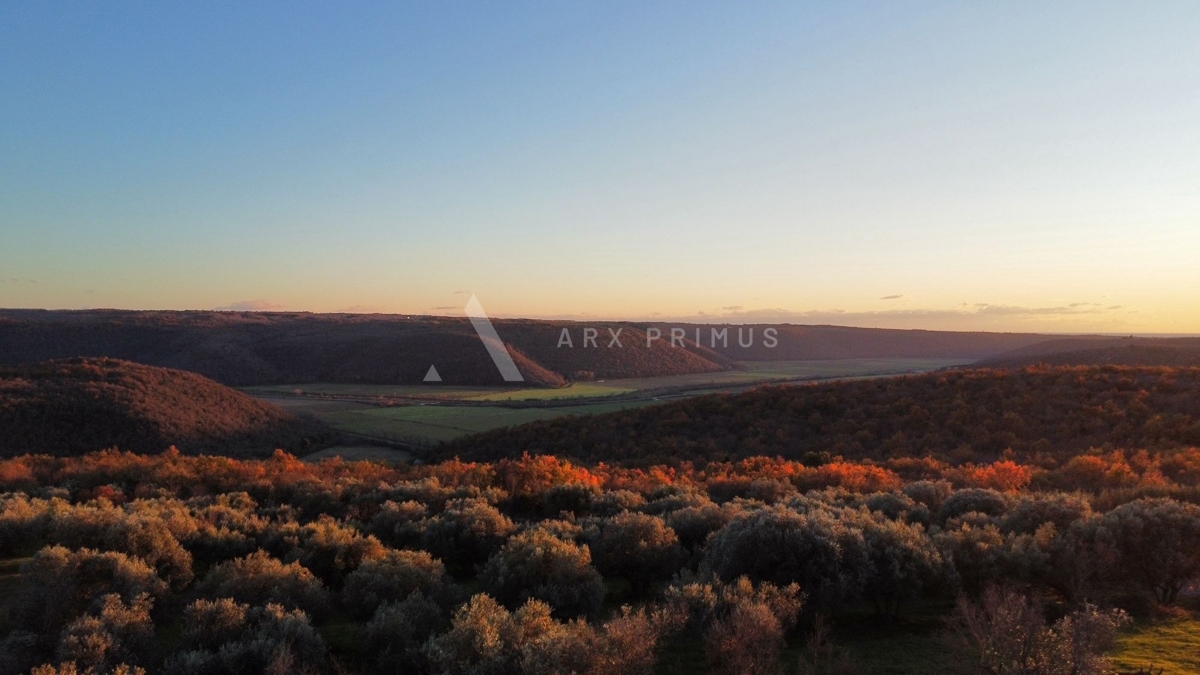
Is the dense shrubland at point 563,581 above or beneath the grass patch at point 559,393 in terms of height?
above

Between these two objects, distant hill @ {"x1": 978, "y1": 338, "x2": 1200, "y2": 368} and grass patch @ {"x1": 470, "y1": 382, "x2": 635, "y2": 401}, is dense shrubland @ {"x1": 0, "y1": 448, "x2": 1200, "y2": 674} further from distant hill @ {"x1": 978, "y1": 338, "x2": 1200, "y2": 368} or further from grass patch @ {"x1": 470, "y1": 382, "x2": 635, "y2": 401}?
grass patch @ {"x1": 470, "y1": 382, "x2": 635, "y2": 401}

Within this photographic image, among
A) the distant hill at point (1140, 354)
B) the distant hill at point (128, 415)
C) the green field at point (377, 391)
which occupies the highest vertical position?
the distant hill at point (1140, 354)

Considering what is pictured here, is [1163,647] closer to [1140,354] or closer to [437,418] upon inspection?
[437,418]

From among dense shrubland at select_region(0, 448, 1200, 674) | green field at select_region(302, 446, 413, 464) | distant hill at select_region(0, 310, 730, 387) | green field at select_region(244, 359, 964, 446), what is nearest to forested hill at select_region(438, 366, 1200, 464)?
green field at select_region(302, 446, 413, 464)

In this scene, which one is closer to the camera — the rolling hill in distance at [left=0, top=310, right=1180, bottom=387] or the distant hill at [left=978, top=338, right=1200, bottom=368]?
Result: the distant hill at [left=978, top=338, right=1200, bottom=368]

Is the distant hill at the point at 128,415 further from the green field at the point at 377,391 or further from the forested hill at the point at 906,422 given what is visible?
the green field at the point at 377,391

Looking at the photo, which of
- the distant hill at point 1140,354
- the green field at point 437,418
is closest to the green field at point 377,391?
the green field at point 437,418

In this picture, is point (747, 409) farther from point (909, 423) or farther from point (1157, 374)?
point (1157, 374)
